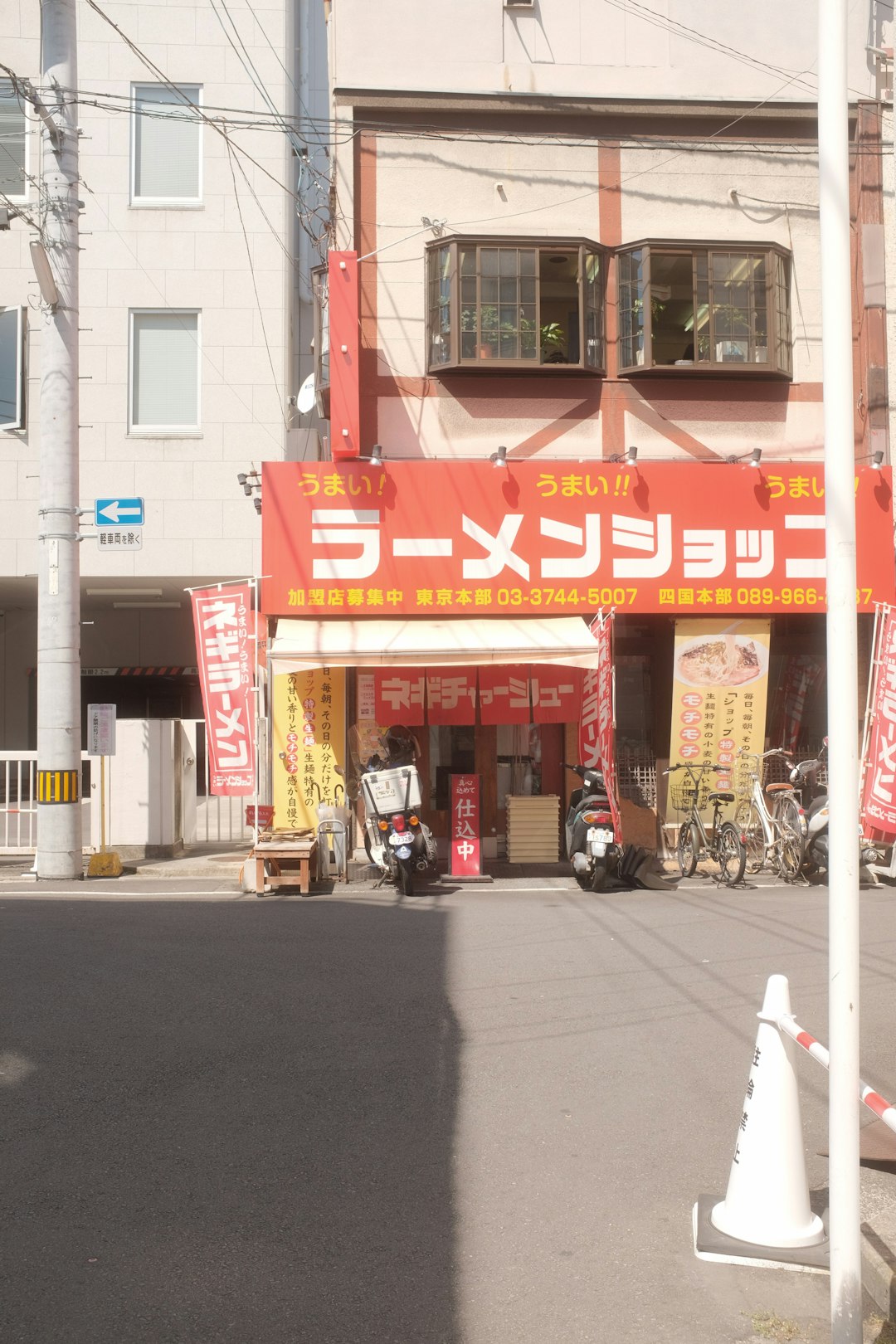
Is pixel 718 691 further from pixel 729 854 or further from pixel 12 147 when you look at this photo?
pixel 12 147

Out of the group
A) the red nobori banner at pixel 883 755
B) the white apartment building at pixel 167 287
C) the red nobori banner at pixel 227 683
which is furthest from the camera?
the white apartment building at pixel 167 287

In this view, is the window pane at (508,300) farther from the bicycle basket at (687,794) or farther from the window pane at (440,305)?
the bicycle basket at (687,794)

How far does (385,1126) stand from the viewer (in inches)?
233

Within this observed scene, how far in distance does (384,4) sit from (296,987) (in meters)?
13.9

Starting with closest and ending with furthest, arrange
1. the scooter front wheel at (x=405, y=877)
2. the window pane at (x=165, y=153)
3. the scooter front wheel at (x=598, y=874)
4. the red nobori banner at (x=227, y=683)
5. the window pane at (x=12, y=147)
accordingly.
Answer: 1. the scooter front wheel at (x=405, y=877)
2. the scooter front wheel at (x=598, y=874)
3. the red nobori banner at (x=227, y=683)
4. the window pane at (x=12, y=147)
5. the window pane at (x=165, y=153)

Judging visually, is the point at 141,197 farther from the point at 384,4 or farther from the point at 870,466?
the point at 870,466

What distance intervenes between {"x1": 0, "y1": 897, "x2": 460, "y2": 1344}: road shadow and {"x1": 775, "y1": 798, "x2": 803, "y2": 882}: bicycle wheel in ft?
20.2

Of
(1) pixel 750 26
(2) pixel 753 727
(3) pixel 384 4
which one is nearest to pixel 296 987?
(2) pixel 753 727

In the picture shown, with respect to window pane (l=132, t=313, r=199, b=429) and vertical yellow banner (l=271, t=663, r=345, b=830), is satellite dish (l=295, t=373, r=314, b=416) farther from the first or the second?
window pane (l=132, t=313, r=199, b=429)

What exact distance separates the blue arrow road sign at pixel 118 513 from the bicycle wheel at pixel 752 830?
8416 millimetres

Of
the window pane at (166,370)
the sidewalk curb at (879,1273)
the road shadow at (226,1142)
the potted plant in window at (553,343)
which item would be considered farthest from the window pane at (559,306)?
the sidewalk curb at (879,1273)

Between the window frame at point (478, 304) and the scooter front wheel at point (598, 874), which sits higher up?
the window frame at point (478, 304)

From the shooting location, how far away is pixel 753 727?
54.0ft

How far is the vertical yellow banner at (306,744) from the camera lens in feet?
52.1
